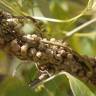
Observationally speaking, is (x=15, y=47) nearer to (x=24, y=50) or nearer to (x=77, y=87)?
(x=24, y=50)

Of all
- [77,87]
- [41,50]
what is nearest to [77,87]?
[77,87]

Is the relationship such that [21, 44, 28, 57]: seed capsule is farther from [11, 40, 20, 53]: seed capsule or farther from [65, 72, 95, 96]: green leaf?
[65, 72, 95, 96]: green leaf

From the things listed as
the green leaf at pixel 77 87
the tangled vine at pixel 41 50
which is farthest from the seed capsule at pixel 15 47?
the green leaf at pixel 77 87

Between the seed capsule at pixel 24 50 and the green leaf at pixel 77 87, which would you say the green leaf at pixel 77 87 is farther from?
the seed capsule at pixel 24 50

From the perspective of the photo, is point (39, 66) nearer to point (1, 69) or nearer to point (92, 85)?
point (92, 85)

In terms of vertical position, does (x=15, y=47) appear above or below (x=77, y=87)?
above

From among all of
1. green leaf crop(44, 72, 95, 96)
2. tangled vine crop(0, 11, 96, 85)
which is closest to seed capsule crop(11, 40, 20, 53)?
tangled vine crop(0, 11, 96, 85)

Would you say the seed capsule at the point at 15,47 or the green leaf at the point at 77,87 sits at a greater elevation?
the seed capsule at the point at 15,47

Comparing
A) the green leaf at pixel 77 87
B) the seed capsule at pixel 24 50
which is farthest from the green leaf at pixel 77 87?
the seed capsule at pixel 24 50

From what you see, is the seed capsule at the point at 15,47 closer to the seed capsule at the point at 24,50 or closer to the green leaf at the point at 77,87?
the seed capsule at the point at 24,50
